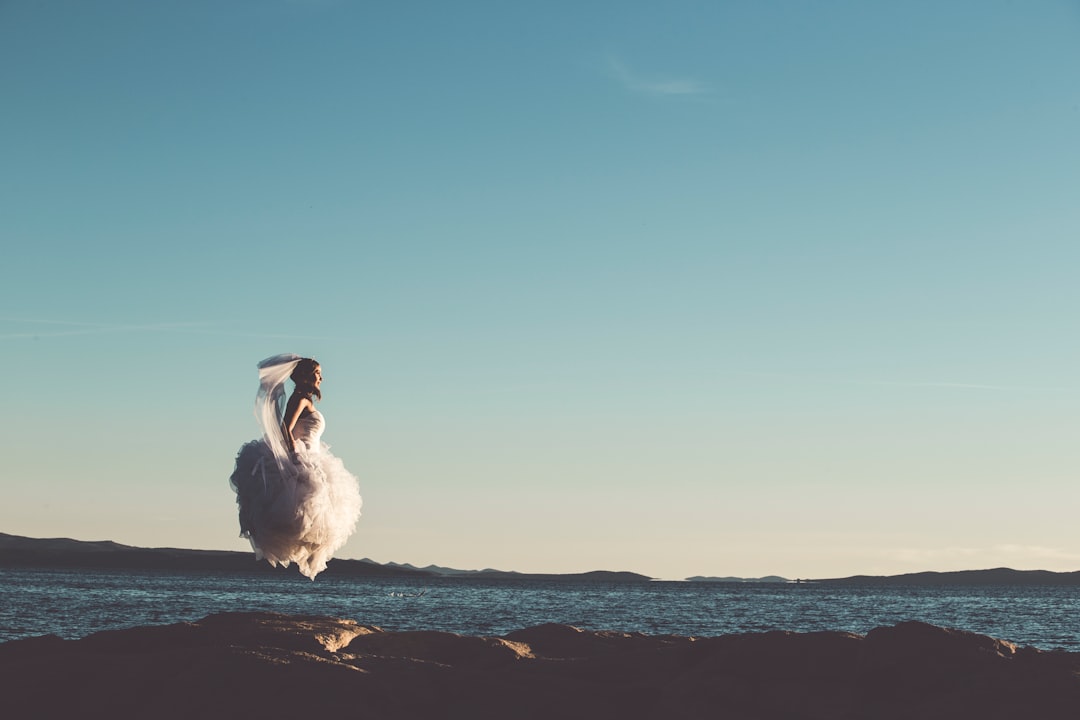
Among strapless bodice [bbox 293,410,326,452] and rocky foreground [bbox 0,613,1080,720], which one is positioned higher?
strapless bodice [bbox 293,410,326,452]

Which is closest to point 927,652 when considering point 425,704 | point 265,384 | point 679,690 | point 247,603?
point 679,690

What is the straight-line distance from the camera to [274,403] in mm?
9586

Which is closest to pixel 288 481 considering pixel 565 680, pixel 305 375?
pixel 305 375

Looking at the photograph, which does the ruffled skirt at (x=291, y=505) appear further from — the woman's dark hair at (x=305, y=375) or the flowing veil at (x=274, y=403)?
the woman's dark hair at (x=305, y=375)

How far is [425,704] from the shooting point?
36.1 feet

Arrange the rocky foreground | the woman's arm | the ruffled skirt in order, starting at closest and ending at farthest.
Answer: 1. the ruffled skirt
2. the woman's arm
3. the rocky foreground

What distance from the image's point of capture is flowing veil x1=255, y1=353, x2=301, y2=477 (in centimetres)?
951

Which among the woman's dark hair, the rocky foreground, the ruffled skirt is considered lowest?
the rocky foreground

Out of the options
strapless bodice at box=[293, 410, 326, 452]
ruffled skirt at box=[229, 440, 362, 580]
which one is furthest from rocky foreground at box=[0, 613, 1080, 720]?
strapless bodice at box=[293, 410, 326, 452]

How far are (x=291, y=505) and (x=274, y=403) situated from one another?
33.9 inches

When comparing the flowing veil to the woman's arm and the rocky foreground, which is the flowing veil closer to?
the woman's arm

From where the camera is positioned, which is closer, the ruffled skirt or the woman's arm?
the ruffled skirt

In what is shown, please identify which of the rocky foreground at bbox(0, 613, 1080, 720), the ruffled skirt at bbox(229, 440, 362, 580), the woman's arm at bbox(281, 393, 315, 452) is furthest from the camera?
the rocky foreground at bbox(0, 613, 1080, 720)

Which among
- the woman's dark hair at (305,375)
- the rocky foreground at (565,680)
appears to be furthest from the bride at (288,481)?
the rocky foreground at (565,680)
